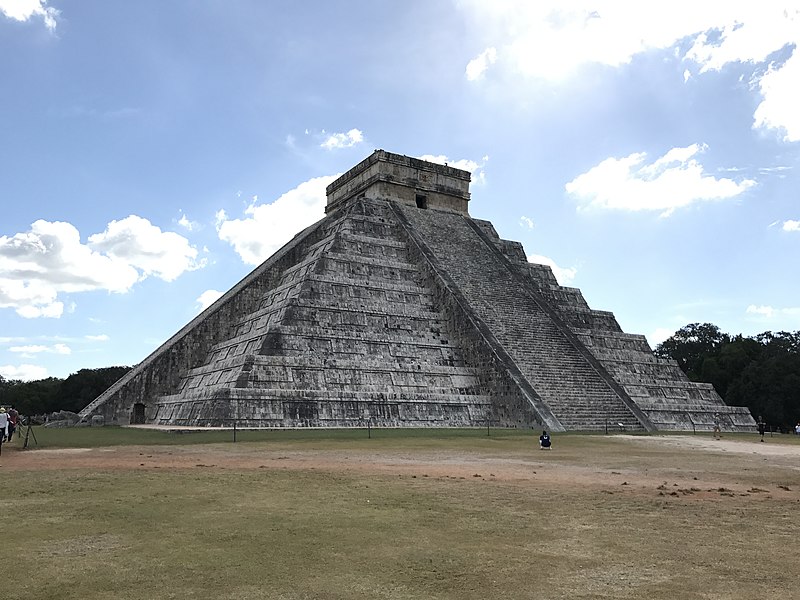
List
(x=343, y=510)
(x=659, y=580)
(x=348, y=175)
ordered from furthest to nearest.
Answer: (x=348, y=175) → (x=343, y=510) → (x=659, y=580)

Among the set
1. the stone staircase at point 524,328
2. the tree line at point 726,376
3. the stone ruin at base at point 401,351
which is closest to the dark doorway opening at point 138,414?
the stone ruin at base at point 401,351

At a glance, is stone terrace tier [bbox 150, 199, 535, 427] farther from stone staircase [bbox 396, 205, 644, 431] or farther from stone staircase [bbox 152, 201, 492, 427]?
stone staircase [bbox 396, 205, 644, 431]

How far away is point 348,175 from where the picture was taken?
118 feet

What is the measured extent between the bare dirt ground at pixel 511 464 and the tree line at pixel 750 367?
26032 mm

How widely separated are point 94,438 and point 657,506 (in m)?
15.0

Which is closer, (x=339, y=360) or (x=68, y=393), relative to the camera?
(x=339, y=360)

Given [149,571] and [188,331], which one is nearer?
[149,571]

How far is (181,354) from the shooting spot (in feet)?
89.4

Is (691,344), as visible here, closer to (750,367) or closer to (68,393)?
(750,367)

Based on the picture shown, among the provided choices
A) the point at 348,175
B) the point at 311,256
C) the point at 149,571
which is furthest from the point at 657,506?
the point at 348,175

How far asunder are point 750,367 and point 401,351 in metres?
27.3

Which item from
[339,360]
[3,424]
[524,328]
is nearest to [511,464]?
[3,424]

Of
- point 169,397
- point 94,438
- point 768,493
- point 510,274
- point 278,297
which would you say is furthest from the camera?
point 510,274

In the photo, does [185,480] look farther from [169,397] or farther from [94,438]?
[169,397]
